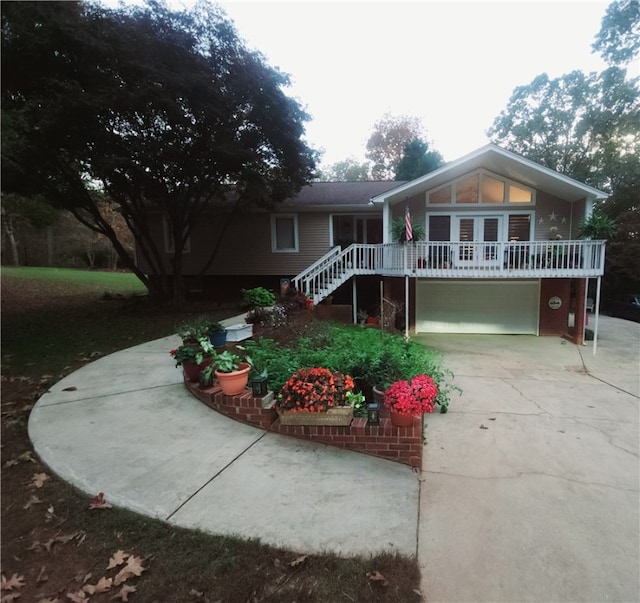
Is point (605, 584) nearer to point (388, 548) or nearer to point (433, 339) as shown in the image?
point (388, 548)

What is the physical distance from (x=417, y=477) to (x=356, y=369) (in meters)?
1.54

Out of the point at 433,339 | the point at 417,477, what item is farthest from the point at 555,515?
the point at 433,339

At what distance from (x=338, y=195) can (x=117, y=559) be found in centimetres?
1417

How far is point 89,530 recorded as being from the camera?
2377mm

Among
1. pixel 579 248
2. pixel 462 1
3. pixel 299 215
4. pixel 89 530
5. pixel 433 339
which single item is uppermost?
pixel 462 1

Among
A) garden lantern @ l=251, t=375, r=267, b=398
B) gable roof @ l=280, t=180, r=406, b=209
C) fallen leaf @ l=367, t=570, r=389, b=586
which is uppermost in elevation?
gable roof @ l=280, t=180, r=406, b=209

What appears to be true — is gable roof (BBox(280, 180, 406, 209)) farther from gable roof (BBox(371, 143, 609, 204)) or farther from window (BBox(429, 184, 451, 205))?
gable roof (BBox(371, 143, 609, 204))

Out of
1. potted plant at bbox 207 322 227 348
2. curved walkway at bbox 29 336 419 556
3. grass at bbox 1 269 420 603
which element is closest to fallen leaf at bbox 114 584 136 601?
grass at bbox 1 269 420 603

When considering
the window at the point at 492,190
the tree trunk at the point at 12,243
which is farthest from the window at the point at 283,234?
the tree trunk at the point at 12,243

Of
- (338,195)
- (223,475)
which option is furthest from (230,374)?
(338,195)

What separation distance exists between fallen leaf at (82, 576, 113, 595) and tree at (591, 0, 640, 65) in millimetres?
22619

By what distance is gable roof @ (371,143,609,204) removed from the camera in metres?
9.91

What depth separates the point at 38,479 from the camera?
2941 millimetres

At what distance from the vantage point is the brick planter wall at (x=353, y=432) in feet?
11.2
